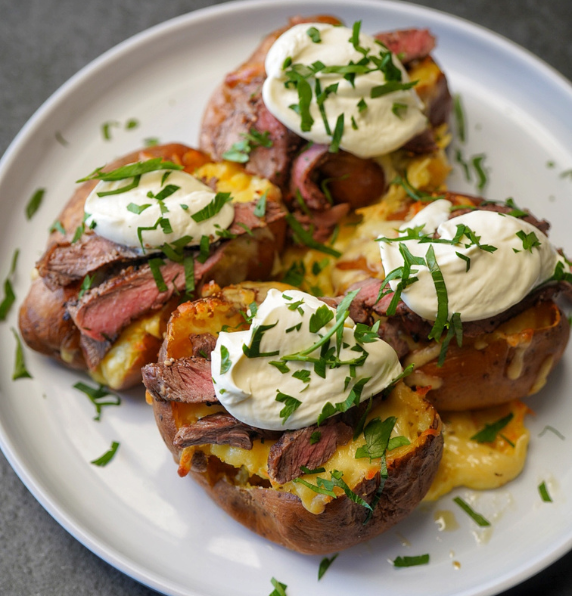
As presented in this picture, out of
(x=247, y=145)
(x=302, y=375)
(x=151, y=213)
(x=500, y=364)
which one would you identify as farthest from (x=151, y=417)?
(x=500, y=364)

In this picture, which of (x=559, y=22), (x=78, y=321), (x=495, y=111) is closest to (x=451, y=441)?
(x=78, y=321)

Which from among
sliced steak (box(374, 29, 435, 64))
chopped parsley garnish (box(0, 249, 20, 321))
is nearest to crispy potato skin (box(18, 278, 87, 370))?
chopped parsley garnish (box(0, 249, 20, 321))

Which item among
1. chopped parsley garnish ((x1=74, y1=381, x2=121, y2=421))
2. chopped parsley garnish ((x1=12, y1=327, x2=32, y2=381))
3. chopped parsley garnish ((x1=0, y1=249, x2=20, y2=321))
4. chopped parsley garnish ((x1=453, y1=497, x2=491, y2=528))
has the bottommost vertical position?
chopped parsley garnish ((x1=453, y1=497, x2=491, y2=528))

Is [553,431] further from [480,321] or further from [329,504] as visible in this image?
[329,504]

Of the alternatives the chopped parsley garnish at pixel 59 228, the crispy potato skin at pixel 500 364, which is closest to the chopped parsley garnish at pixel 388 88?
the crispy potato skin at pixel 500 364

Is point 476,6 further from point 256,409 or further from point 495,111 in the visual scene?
point 256,409

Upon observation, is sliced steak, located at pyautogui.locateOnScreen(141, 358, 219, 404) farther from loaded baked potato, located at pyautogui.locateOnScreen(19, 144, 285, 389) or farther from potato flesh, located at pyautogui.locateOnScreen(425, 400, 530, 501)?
potato flesh, located at pyautogui.locateOnScreen(425, 400, 530, 501)

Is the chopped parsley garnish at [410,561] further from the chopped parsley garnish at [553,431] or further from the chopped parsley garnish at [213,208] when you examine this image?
the chopped parsley garnish at [213,208]
